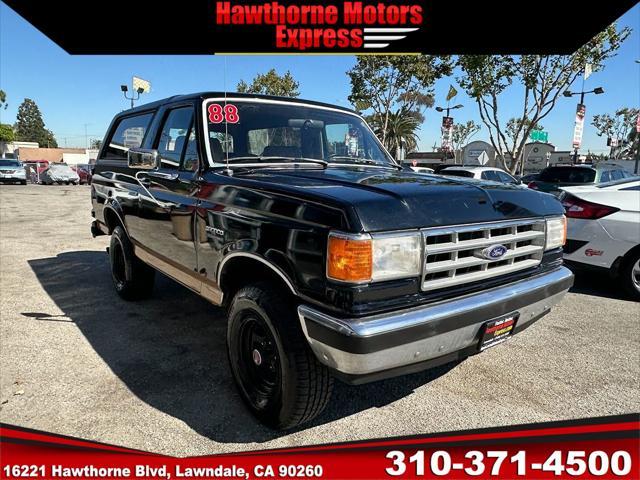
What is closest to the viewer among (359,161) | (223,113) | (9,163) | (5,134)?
→ (223,113)

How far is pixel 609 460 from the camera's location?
81.8 inches

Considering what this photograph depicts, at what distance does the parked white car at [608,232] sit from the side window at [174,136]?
170 inches

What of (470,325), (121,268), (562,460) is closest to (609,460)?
(562,460)

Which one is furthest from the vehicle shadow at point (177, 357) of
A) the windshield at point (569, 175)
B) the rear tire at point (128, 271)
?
the windshield at point (569, 175)

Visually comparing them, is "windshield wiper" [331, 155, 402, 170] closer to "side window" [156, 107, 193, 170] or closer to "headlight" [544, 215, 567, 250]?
"side window" [156, 107, 193, 170]

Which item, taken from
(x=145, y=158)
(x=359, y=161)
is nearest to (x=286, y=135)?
(x=359, y=161)

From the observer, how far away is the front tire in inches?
82.4

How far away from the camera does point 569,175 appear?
32.5ft

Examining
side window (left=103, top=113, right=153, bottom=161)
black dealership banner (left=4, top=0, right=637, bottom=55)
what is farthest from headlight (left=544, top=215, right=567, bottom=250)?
black dealership banner (left=4, top=0, right=637, bottom=55)

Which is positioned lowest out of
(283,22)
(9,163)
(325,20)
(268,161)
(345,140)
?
(268,161)

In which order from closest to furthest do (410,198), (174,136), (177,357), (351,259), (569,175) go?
(351,259)
(410,198)
(177,357)
(174,136)
(569,175)

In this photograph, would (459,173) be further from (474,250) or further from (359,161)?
(474,250)

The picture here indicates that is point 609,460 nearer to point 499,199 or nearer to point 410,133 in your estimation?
point 499,199

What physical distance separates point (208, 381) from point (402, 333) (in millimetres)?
1643
